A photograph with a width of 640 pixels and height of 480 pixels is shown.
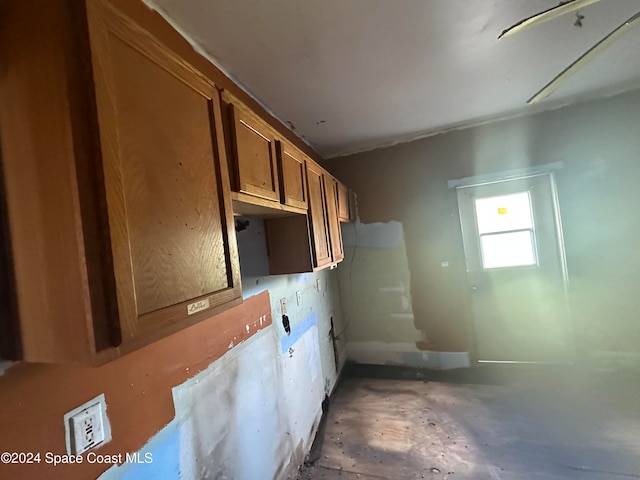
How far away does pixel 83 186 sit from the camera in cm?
59

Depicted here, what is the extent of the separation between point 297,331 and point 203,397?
3.40 ft

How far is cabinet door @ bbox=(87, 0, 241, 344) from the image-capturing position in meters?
0.64

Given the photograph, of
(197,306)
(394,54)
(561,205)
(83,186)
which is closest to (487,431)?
(561,205)

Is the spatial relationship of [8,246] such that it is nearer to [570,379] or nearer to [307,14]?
[307,14]

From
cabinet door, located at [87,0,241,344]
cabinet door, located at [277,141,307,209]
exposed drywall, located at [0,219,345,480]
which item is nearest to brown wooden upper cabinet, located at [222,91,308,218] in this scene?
cabinet door, located at [277,141,307,209]

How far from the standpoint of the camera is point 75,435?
786 millimetres

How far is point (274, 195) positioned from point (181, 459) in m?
1.10

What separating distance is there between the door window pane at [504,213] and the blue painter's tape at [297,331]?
1.90 metres

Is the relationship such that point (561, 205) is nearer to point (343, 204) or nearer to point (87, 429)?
point (343, 204)

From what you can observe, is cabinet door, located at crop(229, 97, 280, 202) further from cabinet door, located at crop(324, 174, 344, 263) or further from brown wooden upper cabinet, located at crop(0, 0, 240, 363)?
cabinet door, located at crop(324, 174, 344, 263)

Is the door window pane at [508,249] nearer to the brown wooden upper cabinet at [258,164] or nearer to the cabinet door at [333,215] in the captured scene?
the cabinet door at [333,215]

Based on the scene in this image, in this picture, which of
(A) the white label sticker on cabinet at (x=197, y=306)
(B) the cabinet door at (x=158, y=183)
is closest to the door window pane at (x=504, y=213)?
(B) the cabinet door at (x=158, y=183)

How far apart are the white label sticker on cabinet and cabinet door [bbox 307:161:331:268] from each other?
3.55ft

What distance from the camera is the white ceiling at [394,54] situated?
1362 mm
